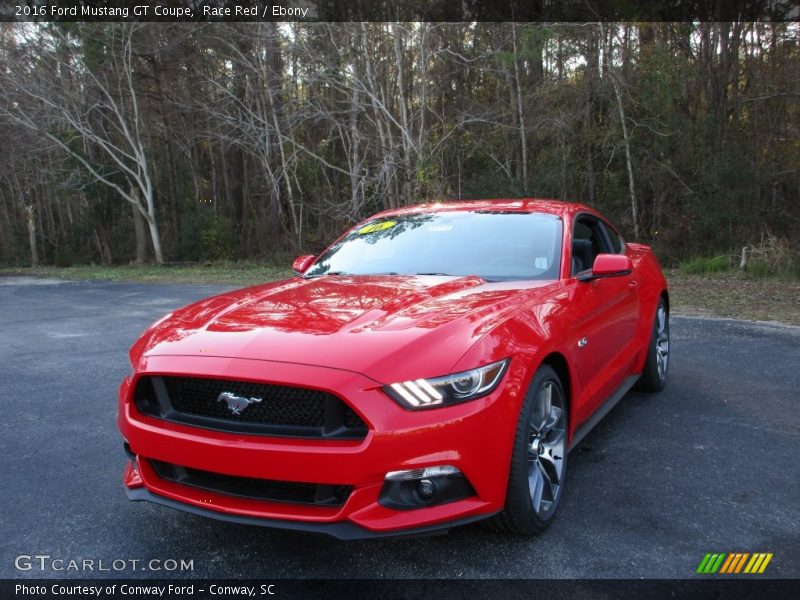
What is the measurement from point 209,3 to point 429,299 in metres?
22.8

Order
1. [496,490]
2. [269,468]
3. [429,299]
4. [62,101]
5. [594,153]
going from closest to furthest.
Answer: [269,468], [496,490], [429,299], [594,153], [62,101]

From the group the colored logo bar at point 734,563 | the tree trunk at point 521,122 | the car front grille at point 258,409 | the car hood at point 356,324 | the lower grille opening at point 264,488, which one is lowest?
the colored logo bar at point 734,563

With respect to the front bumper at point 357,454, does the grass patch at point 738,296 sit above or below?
below

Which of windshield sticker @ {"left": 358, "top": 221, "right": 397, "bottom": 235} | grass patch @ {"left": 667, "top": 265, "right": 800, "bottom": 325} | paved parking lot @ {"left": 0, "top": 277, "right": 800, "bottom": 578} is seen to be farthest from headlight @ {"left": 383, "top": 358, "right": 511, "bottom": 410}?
grass patch @ {"left": 667, "top": 265, "right": 800, "bottom": 325}

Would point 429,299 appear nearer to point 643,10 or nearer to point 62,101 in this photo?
point 643,10

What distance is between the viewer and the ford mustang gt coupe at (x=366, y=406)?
2.23 metres

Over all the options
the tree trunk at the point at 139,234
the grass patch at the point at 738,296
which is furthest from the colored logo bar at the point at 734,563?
the tree trunk at the point at 139,234

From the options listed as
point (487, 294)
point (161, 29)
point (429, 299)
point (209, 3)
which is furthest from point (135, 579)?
point (161, 29)

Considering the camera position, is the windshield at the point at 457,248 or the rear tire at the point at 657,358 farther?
the rear tire at the point at 657,358

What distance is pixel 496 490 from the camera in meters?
2.39

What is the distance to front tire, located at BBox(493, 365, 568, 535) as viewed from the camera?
2.49 meters

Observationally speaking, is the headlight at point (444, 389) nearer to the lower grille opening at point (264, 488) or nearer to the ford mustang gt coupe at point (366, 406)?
the ford mustang gt coupe at point (366, 406)

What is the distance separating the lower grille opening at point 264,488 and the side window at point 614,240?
327 centimetres

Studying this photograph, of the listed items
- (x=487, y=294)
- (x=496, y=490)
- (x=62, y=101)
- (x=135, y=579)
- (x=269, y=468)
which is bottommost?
(x=135, y=579)
